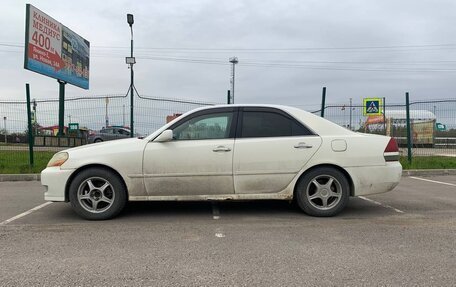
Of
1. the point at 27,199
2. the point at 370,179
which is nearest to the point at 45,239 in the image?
the point at 27,199

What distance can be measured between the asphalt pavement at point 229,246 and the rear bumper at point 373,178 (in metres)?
0.41

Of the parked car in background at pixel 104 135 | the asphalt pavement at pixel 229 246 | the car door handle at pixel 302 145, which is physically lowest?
the asphalt pavement at pixel 229 246

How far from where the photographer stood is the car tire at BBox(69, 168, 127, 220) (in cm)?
561

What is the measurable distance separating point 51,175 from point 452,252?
4891 millimetres

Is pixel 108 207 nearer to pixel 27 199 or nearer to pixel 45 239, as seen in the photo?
pixel 45 239

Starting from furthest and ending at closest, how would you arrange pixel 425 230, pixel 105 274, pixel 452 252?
pixel 425 230, pixel 452 252, pixel 105 274

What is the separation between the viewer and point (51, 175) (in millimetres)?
5637

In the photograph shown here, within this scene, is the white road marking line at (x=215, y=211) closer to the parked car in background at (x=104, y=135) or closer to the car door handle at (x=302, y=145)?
the car door handle at (x=302, y=145)

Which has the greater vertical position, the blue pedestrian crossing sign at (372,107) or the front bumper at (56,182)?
the blue pedestrian crossing sign at (372,107)

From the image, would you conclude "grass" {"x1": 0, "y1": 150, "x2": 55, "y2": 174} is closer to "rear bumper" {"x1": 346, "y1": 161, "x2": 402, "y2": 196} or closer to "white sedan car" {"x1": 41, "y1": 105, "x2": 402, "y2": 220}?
"white sedan car" {"x1": 41, "y1": 105, "x2": 402, "y2": 220}

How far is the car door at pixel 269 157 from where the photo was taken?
568cm

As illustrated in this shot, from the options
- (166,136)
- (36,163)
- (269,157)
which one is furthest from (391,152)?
(36,163)

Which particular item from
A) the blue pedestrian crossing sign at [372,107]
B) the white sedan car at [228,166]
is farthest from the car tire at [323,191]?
the blue pedestrian crossing sign at [372,107]

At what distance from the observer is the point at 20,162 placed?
12.4 metres
